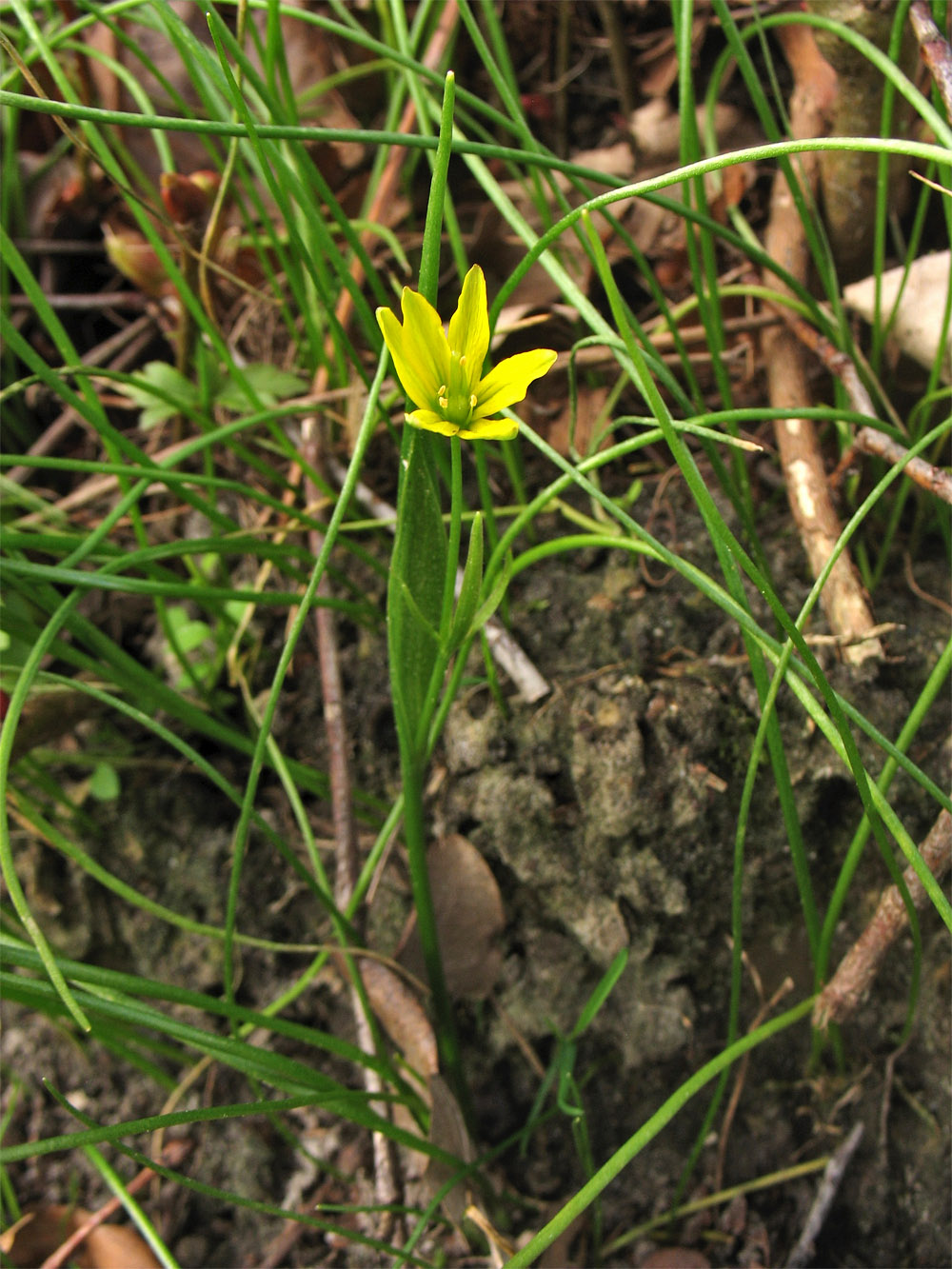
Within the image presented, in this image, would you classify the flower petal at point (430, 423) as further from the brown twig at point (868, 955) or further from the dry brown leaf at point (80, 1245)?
the dry brown leaf at point (80, 1245)

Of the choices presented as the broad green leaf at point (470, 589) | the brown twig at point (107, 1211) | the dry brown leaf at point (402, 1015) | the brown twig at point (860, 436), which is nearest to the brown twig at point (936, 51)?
the brown twig at point (860, 436)

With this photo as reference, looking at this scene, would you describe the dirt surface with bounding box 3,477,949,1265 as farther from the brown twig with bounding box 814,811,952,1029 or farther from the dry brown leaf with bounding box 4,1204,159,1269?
the brown twig with bounding box 814,811,952,1029

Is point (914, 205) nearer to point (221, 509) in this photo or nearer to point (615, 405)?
point (615, 405)

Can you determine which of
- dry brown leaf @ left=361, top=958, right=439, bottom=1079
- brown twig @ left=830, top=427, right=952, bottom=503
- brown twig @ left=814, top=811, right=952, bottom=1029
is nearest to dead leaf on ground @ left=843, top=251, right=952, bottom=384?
brown twig @ left=830, top=427, right=952, bottom=503

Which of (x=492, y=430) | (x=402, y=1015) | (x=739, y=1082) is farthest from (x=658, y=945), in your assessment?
(x=492, y=430)

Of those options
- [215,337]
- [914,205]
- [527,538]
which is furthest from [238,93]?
[914,205]

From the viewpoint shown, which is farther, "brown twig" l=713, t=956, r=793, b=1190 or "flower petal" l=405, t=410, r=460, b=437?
"brown twig" l=713, t=956, r=793, b=1190

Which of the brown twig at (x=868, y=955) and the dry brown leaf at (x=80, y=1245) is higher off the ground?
the brown twig at (x=868, y=955)

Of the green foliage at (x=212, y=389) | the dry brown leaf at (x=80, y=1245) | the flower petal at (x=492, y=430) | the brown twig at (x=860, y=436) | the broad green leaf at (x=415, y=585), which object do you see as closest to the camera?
the flower petal at (x=492, y=430)
